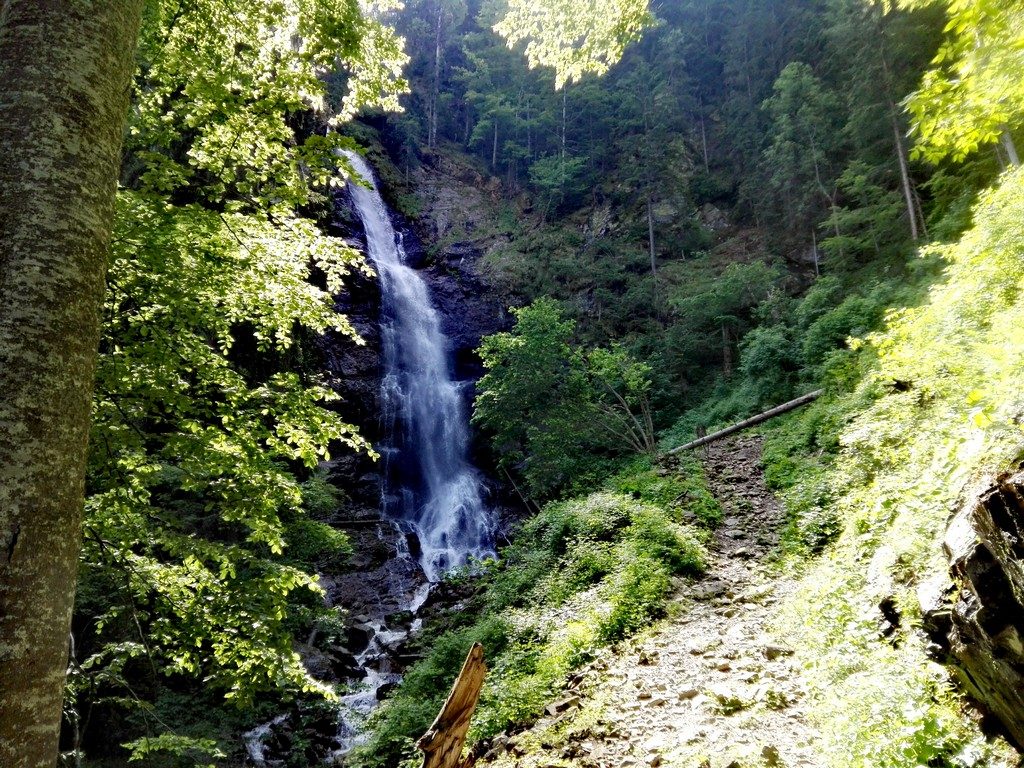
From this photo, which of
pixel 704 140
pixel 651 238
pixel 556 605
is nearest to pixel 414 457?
pixel 556 605

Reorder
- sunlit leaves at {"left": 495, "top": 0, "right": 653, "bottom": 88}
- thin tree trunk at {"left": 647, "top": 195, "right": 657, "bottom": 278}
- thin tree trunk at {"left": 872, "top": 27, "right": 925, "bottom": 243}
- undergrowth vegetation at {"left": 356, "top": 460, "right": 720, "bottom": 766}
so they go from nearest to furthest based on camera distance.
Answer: undergrowth vegetation at {"left": 356, "top": 460, "right": 720, "bottom": 766}, sunlit leaves at {"left": 495, "top": 0, "right": 653, "bottom": 88}, thin tree trunk at {"left": 872, "top": 27, "right": 925, "bottom": 243}, thin tree trunk at {"left": 647, "top": 195, "right": 657, "bottom": 278}

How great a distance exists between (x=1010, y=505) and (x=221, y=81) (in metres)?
4.70

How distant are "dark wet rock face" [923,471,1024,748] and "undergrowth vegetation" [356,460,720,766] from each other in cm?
341

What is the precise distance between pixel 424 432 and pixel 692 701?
17995 millimetres

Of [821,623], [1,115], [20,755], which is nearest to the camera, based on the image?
[20,755]

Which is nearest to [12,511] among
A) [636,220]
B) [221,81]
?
[221,81]

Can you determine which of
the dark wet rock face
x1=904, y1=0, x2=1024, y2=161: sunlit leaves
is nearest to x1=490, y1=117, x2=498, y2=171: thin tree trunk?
x1=904, y1=0, x2=1024, y2=161: sunlit leaves

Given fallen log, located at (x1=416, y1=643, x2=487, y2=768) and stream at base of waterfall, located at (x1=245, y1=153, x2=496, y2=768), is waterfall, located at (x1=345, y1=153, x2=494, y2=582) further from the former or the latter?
fallen log, located at (x1=416, y1=643, x2=487, y2=768)

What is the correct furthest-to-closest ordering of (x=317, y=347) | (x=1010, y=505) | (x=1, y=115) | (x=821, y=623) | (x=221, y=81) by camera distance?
(x=317, y=347) → (x=821, y=623) → (x=221, y=81) → (x=1010, y=505) → (x=1, y=115)

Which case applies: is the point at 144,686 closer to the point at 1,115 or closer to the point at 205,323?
the point at 205,323

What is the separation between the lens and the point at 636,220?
1150 inches

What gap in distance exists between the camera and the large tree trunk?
1.15 m

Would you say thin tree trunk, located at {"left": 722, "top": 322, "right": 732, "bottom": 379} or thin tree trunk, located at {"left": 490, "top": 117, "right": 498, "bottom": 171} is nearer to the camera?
thin tree trunk, located at {"left": 722, "top": 322, "right": 732, "bottom": 379}

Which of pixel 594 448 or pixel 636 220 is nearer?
pixel 594 448
